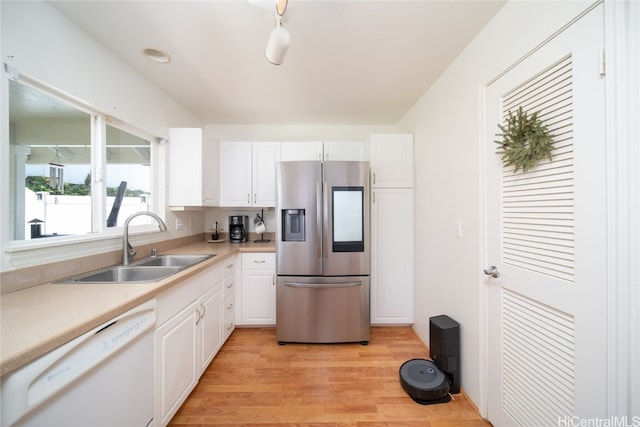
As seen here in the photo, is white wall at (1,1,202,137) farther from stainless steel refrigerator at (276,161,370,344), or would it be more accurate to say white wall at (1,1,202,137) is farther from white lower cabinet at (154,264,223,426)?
white lower cabinet at (154,264,223,426)

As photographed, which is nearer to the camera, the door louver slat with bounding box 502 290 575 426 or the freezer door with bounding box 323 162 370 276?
the door louver slat with bounding box 502 290 575 426

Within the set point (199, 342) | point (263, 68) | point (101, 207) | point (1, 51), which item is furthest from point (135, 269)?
point (263, 68)

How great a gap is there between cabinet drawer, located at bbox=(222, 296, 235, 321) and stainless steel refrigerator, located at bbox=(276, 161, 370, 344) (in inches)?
19.3

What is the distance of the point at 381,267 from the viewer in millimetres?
2398

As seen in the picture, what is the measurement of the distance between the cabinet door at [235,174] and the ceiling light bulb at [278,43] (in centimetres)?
157

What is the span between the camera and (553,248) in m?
0.99

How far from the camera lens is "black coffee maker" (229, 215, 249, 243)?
282cm

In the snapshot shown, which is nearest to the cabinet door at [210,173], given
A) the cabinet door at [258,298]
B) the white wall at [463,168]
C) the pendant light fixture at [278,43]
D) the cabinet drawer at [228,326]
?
the cabinet door at [258,298]

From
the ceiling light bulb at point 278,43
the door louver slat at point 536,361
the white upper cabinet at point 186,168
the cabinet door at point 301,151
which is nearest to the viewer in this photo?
the door louver slat at point 536,361

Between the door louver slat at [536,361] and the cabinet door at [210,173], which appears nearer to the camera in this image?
the door louver slat at [536,361]

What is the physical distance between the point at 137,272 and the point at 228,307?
0.87 metres

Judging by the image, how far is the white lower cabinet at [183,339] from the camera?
1223 mm

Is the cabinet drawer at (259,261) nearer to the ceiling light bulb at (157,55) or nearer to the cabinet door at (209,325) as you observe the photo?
the cabinet door at (209,325)

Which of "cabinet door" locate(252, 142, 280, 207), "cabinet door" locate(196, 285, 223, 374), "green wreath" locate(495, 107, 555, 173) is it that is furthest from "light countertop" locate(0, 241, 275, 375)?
"green wreath" locate(495, 107, 555, 173)
